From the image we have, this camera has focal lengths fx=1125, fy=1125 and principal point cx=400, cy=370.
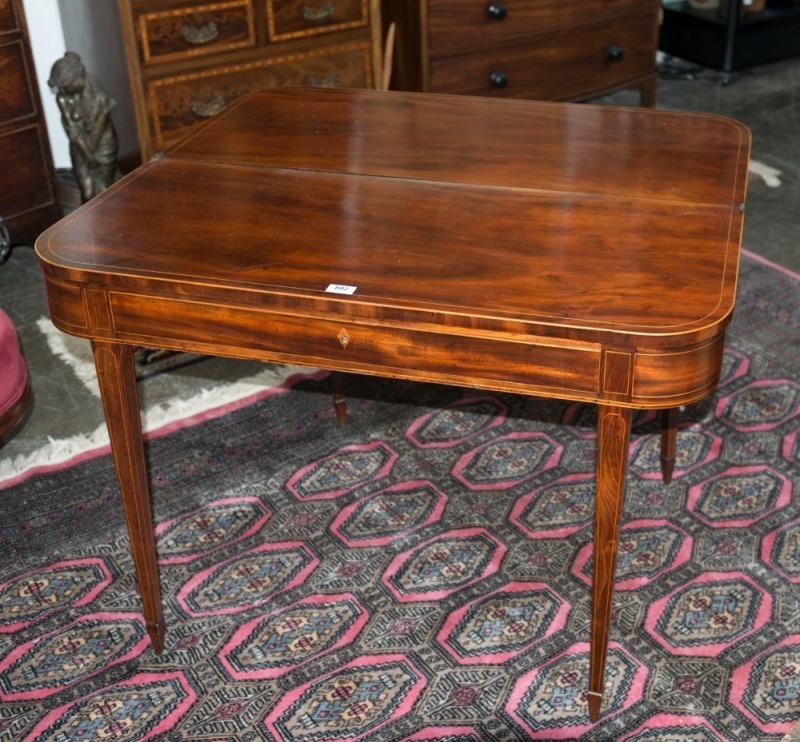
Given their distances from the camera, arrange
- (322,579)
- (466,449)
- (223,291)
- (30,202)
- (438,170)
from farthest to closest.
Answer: (30,202) → (466,449) → (322,579) → (438,170) → (223,291)

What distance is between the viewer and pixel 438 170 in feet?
7.52

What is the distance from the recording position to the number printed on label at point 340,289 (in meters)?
1.82

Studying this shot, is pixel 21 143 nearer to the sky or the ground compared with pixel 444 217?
nearer to the ground

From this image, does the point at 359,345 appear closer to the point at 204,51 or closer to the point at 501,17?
the point at 204,51

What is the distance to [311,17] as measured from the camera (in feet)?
11.5

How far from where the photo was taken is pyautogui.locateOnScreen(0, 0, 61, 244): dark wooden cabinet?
3650 mm

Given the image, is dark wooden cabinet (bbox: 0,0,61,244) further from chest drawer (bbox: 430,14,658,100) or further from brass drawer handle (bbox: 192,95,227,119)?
chest drawer (bbox: 430,14,658,100)

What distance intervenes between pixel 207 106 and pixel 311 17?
0.44 m

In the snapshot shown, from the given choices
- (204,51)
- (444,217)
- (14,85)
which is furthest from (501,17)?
(444,217)

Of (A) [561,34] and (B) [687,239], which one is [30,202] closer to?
(A) [561,34]

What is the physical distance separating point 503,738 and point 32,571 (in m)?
1.18

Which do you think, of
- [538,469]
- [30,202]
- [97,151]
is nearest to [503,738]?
[538,469]

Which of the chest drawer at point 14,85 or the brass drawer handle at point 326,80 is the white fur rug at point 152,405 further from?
the brass drawer handle at point 326,80

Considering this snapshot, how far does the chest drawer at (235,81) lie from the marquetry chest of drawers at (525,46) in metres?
0.36
